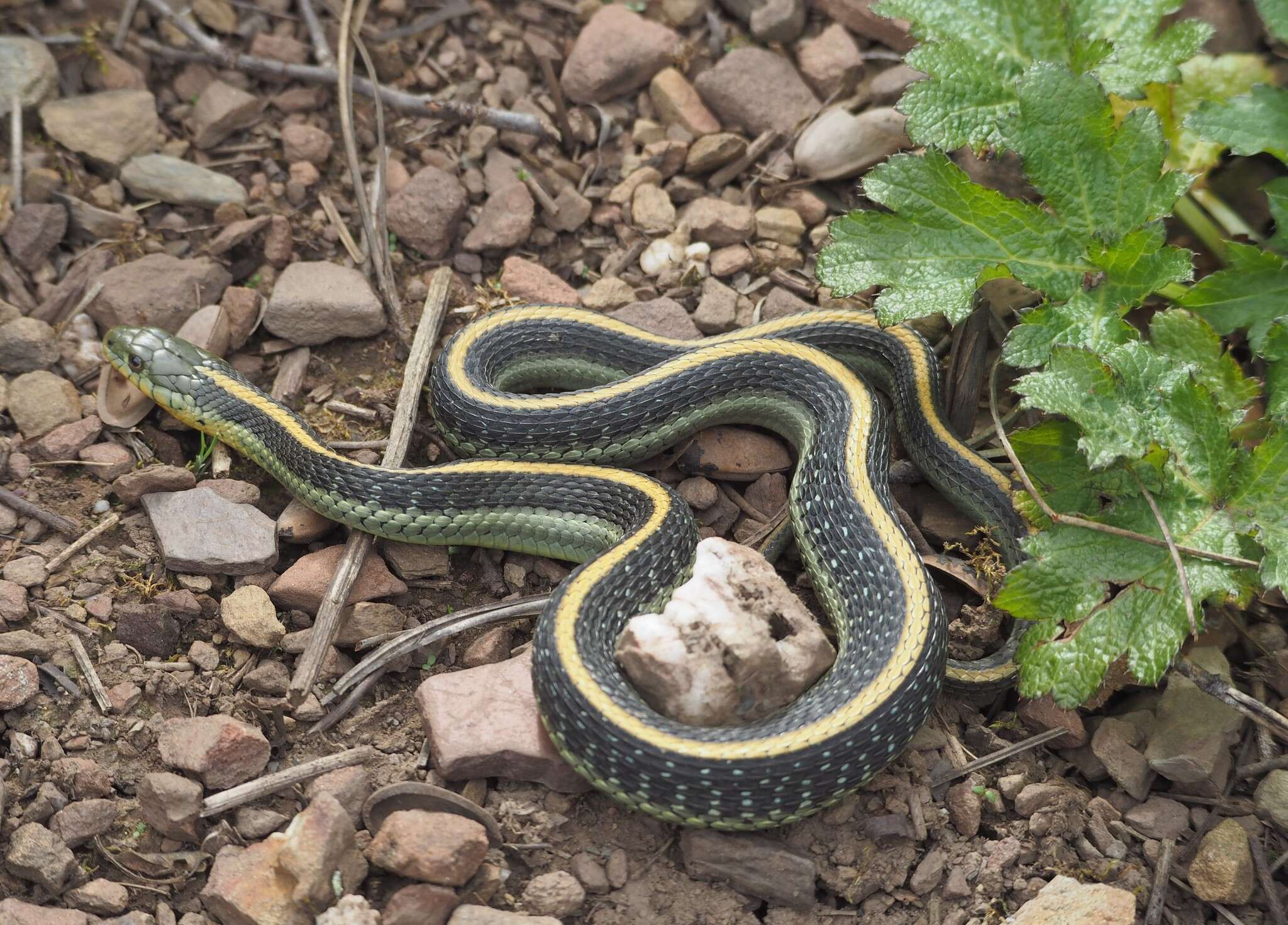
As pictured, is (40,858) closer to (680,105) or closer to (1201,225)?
(680,105)

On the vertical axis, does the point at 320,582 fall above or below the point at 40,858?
above

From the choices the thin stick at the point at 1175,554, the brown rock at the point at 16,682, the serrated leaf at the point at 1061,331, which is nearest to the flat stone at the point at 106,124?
the brown rock at the point at 16,682

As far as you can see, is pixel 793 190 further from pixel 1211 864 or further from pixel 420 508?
pixel 1211 864

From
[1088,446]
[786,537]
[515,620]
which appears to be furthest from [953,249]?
[515,620]

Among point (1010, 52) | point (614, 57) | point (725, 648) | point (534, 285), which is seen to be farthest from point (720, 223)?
point (725, 648)

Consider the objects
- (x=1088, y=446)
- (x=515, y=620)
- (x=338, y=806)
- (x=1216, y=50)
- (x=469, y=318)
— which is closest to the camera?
(x=338, y=806)
